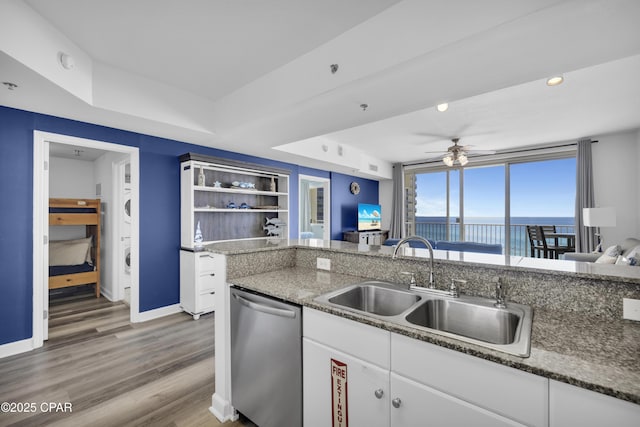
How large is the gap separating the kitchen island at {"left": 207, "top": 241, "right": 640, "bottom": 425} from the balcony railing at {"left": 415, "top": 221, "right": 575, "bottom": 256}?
17.8 feet

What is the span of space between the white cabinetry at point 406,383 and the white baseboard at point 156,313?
2813 millimetres

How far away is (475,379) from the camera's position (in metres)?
0.88

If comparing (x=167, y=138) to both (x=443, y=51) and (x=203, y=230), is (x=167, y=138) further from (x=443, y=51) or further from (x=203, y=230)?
(x=443, y=51)

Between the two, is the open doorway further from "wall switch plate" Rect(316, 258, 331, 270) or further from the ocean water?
"wall switch plate" Rect(316, 258, 331, 270)

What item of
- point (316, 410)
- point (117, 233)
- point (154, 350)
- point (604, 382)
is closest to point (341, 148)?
point (117, 233)

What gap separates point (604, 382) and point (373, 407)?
751 millimetres

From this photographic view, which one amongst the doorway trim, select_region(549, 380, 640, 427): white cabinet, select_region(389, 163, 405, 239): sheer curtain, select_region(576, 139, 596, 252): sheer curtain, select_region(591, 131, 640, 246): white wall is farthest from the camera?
select_region(389, 163, 405, 239): sheer curtain

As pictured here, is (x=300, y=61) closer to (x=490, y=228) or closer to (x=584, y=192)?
(x=584, y=192)

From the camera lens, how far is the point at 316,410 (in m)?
1.33

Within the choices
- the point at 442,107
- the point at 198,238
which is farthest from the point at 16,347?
the point at 442,107

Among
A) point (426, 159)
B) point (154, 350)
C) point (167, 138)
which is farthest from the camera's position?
point (426, 159)

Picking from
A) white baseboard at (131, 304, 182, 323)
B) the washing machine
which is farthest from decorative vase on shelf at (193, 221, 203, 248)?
the washing machine

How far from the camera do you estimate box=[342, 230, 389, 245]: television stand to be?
252 inches

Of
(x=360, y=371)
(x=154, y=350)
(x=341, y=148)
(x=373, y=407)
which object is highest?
(x=341, y=148)
